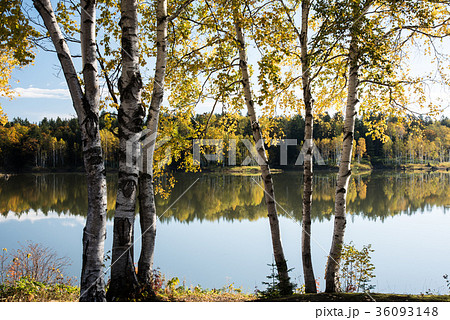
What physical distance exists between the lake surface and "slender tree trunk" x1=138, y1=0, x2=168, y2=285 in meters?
4.22

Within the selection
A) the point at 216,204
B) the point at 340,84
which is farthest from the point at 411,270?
the point at 216,204

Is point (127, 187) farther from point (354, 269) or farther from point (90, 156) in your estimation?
point (354, 269)

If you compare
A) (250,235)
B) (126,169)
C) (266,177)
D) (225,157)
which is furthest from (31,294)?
(225,157)

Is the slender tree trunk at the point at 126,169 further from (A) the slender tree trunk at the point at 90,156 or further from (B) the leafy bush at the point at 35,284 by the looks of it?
(B) the leafy bush at the point at 35,284

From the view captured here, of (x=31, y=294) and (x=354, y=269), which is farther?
(x=354, y=269)

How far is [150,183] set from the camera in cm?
497

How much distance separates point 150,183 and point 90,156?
1.46 m

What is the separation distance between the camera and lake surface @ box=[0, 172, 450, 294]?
963 centimetres

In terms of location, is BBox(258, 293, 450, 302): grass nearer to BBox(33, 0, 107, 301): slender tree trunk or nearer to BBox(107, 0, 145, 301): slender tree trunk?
BBox(107, 0, 145, 301): slender tree trunk

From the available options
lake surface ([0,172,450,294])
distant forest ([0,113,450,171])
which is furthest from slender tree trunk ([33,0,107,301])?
distant forest ([0,113,450,171])

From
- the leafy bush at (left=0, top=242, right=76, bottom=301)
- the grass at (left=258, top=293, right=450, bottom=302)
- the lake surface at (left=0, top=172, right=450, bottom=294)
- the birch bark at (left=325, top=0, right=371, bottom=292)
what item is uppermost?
the birch bark at (left=325, top=0, right=371, bottom=292)

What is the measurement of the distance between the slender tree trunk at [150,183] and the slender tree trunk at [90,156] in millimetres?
1163

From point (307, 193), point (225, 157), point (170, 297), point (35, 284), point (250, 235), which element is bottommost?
point (250, 235)

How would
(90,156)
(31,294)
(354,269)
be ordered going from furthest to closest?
(354,269) < (31,294) < (90,156)
